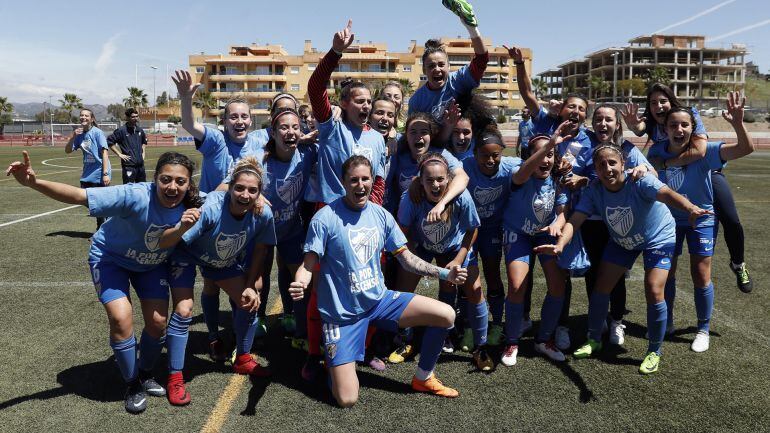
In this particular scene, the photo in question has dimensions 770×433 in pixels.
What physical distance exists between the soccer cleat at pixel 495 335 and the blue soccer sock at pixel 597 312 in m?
0.75

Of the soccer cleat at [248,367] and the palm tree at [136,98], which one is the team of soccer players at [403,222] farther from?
the palm tree at [136,98]

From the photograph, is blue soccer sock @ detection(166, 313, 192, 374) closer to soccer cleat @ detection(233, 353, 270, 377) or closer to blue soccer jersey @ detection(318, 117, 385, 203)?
soccer cleat @ detection(233, 353, 270, 377)

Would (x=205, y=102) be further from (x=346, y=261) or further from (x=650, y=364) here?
(x=650, y=364)

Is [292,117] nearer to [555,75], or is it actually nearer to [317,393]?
[317,393]

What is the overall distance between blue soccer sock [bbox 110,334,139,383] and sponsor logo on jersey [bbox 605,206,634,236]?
11.9ft

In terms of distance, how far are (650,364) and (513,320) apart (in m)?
1.06

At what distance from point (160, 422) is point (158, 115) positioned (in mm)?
106410

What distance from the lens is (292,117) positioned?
446 centimetres

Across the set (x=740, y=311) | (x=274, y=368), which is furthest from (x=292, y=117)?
(x=740, y=311)

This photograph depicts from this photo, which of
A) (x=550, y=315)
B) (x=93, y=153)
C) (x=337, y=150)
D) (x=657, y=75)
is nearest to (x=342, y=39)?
(x=337, y=150)

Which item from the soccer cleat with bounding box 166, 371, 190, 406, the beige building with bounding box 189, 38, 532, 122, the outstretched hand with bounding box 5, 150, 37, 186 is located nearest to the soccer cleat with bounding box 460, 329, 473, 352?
the soccer cleat with bounding box 166, 371, 190, 406

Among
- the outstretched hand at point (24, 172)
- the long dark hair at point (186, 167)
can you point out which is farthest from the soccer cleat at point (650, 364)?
the outstretched hand at point (24, 172)

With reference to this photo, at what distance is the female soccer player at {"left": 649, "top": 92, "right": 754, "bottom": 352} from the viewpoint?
15.0 feet

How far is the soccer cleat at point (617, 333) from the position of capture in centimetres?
495
